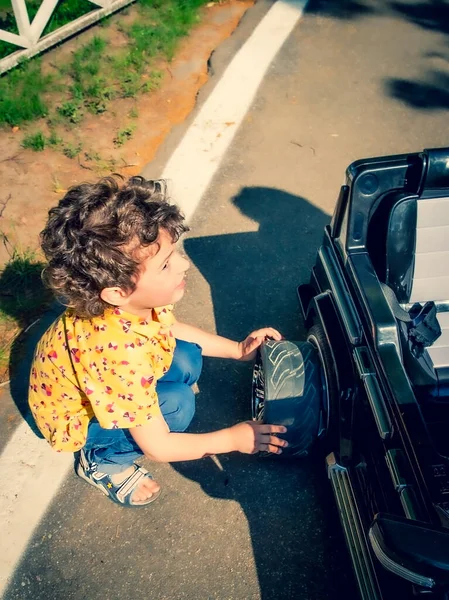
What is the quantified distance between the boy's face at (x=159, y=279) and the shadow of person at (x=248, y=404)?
864 millimetres

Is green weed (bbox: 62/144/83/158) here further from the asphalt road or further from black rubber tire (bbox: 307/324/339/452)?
black rubber tire (bbox: 307/324/339/452)

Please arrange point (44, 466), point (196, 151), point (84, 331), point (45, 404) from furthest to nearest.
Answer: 1. point (196, 151)
2. point (44, 466)
3. point (45, 404)
4. point (84, 331)

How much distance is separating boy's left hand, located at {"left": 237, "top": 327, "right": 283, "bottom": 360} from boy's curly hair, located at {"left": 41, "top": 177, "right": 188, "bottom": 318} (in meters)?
0.77

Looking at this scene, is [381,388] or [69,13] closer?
[381,388]

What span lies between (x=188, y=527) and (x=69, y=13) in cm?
447

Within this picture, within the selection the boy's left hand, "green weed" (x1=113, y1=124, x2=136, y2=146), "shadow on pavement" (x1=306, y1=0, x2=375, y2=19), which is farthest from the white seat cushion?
"shadow on pavement" (x1=306, y1=0, x2=375, y2=19)

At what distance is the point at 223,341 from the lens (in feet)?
7.82

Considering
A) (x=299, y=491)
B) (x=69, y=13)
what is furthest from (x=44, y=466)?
(x=69, y=13)

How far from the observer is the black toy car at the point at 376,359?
1.61 metres

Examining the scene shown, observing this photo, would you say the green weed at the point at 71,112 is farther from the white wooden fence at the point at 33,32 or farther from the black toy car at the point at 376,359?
the black toy car at the point at 376,359

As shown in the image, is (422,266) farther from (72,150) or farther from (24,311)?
(72,150)

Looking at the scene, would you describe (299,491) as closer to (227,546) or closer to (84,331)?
(227,546)

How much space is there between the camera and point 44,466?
90.1 inches

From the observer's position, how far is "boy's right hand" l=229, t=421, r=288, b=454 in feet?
6.62
